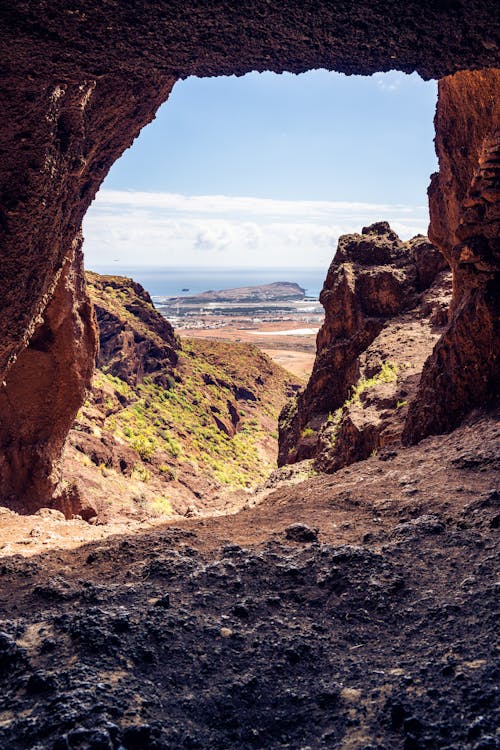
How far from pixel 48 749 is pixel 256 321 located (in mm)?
115971

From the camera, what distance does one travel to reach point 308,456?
14.9m

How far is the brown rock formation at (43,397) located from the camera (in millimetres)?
12211

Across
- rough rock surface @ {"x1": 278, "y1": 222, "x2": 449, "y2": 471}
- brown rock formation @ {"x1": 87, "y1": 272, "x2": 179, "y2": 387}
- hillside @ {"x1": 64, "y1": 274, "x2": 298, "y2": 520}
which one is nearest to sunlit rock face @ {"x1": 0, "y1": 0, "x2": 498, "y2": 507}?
rough rock surface @ {"x1": 278, "y1": 222, "x2": 449, "y2": 471}

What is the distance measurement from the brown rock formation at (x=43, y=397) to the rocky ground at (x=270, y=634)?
7638 millimetres

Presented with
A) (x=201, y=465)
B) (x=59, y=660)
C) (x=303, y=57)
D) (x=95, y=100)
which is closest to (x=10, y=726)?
(x=59, y=660)

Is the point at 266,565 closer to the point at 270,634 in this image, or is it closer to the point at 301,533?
the point at 301,533

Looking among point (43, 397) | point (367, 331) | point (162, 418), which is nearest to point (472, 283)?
point (367, 331)

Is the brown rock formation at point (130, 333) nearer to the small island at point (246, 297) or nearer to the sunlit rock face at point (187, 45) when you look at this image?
the sunlit rock face at point (187, 45)

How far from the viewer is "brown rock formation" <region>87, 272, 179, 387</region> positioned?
31.9 metres

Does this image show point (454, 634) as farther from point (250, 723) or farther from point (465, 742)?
point (250, 723)

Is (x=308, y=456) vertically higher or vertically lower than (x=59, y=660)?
lower

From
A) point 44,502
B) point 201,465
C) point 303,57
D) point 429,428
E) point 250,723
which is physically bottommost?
point 201,465

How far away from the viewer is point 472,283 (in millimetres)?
7605

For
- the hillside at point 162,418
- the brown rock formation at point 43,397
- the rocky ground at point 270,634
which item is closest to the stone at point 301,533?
the rocky ground at point 270,634
